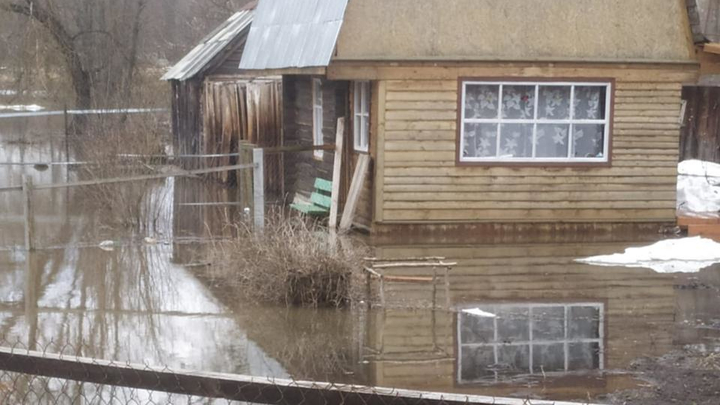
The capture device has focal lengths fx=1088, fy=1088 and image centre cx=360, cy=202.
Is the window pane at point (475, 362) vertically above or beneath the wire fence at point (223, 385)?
beneath

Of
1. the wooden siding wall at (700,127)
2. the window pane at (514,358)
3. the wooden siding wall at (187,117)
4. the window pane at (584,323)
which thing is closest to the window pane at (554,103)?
the window pane at (584,323)

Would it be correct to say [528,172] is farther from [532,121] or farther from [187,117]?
[187,117]

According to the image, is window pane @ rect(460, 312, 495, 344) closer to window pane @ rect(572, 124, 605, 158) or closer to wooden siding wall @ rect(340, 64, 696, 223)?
wooden siding wall @ rect(340, 64, 696, 223)

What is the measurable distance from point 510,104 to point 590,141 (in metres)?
1.45

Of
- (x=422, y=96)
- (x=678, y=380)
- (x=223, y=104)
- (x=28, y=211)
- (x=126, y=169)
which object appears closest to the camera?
(x=678, y=380)

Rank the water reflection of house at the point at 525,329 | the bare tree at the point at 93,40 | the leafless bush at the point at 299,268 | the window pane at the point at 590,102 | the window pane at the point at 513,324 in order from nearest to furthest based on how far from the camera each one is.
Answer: the water reflection of house at the point at 525,329
the window pane at the point at 513,324
the leafless bush at the point at 299,268
the window pane at the point at 590,102
the bare tree at the point at 93,40

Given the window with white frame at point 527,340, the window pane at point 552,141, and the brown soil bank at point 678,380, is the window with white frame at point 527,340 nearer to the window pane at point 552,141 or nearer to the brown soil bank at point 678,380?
the brown soil bank at point 678,380

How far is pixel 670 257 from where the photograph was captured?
49.5ft

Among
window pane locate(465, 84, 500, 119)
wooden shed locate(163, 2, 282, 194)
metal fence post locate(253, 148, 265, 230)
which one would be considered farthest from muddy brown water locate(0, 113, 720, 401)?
wooden shed locate(163, 2, 282, 194)

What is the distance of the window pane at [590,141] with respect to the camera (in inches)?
679

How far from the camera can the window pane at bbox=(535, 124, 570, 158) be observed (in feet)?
56.2

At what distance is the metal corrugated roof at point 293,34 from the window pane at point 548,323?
19.0 ft

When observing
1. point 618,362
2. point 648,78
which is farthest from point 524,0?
point 618,362

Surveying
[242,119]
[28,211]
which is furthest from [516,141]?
[242,119]
